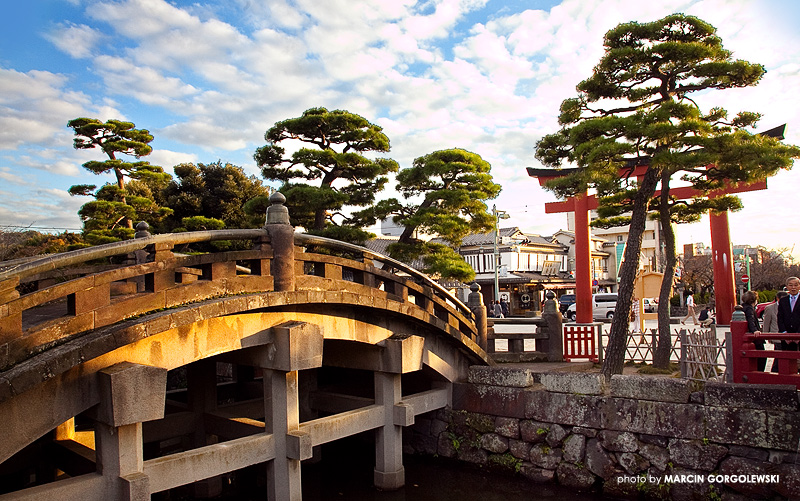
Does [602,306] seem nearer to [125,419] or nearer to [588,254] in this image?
[588,254]

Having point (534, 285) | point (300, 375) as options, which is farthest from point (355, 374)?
point (534, 285)

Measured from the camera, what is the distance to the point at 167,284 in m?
6.11

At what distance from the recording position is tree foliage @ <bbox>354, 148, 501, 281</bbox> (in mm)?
13836

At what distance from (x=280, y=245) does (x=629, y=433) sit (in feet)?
19.2

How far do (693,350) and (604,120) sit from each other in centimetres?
457

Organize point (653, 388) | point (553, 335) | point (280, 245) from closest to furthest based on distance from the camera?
point (280, 245)
point (653, 388)
point (553, 335)

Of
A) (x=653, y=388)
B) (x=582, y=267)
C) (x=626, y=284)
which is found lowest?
(x=653, y=388)

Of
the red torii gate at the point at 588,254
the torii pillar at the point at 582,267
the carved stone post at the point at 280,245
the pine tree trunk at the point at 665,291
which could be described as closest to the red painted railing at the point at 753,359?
the pine tree trunk at the point at 665,291

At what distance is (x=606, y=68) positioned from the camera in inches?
434

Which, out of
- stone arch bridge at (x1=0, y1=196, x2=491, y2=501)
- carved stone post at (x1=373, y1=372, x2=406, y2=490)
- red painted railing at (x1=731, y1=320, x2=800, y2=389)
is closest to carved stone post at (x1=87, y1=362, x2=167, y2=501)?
stone arch bridge at (x1=0, y1=196, x2=491, y2=501)

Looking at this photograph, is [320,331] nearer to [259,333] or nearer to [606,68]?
[259,333]

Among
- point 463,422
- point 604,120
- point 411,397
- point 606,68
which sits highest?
point 606,68

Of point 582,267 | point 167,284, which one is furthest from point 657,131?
point 582,267

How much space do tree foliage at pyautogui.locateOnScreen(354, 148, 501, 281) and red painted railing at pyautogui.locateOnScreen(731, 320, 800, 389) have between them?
694cm
